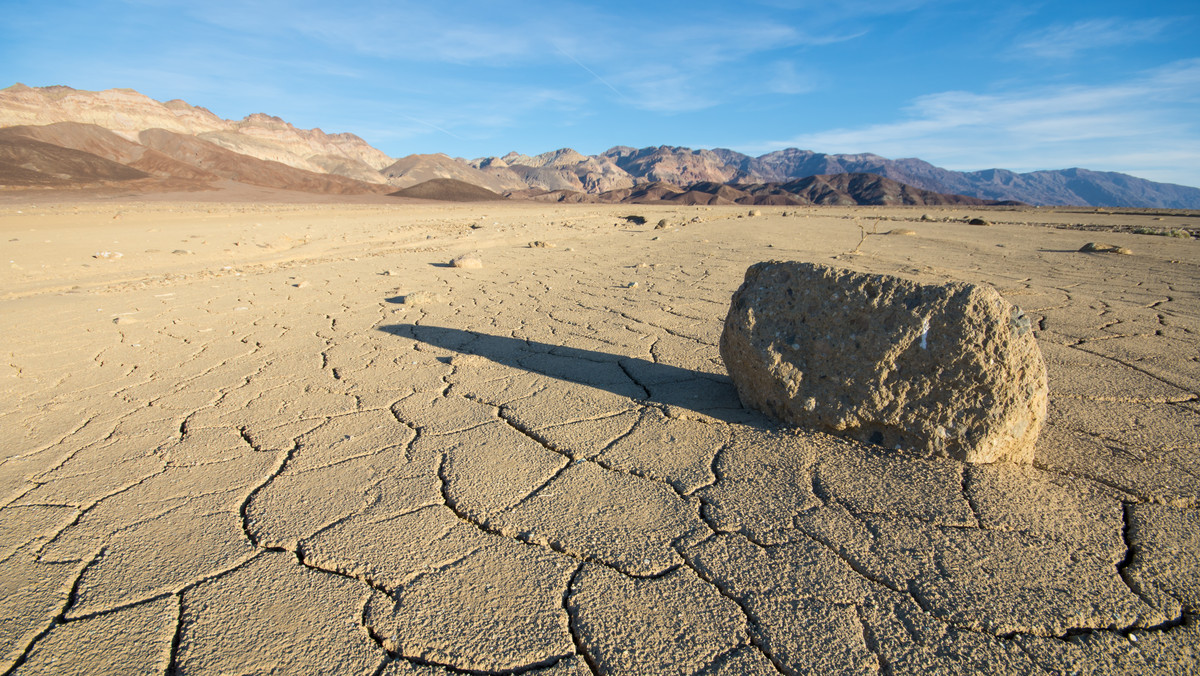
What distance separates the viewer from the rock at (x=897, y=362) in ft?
5.68

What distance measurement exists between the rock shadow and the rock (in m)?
0.26

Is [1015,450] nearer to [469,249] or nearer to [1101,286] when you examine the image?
[1101,286]

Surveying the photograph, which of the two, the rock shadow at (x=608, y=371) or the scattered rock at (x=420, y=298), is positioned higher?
the scattered rock at (x=420, y=298)

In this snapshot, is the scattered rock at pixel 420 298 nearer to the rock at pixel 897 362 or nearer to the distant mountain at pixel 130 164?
the rock at pixel 897 362

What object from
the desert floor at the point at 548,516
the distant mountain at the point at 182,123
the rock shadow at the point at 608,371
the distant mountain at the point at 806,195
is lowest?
the desert floor at the point at 548,516

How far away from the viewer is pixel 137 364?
2855mm

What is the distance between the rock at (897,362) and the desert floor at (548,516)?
0.10m

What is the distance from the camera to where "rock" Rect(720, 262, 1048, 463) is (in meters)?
1.73

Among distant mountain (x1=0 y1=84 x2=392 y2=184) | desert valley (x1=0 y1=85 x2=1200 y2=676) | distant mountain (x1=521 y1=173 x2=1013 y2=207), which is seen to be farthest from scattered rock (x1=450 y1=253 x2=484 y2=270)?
distant mountain (x1=0 y1=84 x2=392 y2=184)

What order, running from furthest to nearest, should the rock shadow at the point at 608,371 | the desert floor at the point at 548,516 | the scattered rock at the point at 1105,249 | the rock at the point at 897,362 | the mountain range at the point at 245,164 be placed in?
the mountain range at the point at 245,164, the scattered rock at the point at 1105,249, the rock shadow at the point at 608,371, the rock at the point at 897,362, the desert floor at the point at 548,516

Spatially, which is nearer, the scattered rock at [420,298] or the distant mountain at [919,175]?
the scattered rock at [420,298]

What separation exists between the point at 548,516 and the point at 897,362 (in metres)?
1.32

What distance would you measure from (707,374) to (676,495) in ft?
3.47

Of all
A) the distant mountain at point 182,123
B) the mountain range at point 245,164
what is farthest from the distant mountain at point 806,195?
the distant mountain at point 182,123
